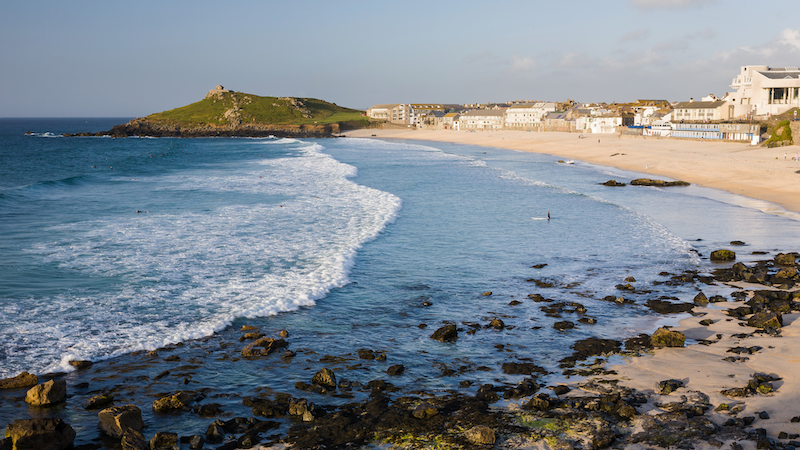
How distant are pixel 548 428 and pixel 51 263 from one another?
55.7ft

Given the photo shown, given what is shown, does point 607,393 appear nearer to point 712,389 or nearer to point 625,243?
point 712,389

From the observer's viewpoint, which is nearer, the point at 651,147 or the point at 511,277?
the point at 511,277

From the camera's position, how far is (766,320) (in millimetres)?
13125

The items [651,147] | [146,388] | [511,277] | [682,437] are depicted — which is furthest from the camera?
[651,147]

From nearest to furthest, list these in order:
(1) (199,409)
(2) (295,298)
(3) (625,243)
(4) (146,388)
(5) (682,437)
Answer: (5) (682,437) → (1) (199,409) → (4) (146,388) → (2) (295,298) → (3) (625,243)

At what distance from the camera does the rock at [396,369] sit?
11.0m

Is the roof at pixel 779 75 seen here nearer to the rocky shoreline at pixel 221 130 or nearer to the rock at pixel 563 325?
the rock at pixel 563 325

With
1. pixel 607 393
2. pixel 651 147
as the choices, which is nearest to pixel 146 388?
pixel 607 393

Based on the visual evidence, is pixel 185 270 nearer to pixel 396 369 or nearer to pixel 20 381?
pixel 20 381

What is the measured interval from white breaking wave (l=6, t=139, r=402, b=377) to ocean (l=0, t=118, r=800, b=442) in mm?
78

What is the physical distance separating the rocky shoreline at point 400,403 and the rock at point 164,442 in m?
0.02

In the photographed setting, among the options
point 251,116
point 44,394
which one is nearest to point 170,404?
point 44,394

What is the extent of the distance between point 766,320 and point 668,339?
2.95m

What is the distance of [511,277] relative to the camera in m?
18.2
